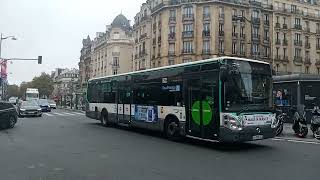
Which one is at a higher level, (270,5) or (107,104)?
(270,5)

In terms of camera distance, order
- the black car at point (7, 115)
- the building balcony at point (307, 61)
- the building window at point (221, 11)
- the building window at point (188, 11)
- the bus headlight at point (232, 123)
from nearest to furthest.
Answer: the bus headlight at point (232, 123) → the black car at point (7, 115) → the building window at point (221, 11) → the building window at point (188, 11) → the building balcony at point (307, 61)

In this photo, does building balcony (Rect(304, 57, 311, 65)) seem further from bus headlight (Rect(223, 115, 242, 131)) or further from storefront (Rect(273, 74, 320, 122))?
bus headlight (Rect(223, 115, 242, 131))

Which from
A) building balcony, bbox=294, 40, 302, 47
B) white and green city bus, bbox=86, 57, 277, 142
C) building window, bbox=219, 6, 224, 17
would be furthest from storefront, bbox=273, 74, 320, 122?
building balcony, bbox=294, 40, 302, 47

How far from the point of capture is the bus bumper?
45.5 feet

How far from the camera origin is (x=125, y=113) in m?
21.6

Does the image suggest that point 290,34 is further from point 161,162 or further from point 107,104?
point 161,162

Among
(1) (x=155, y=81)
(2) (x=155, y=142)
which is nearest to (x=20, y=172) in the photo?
(2) (x=155, y=142)

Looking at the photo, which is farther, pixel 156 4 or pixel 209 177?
pixel 156 4

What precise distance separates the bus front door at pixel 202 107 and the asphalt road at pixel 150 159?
60 centimetres

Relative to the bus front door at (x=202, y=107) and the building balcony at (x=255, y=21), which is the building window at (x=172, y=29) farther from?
the bus front door at (x=202, y=107)

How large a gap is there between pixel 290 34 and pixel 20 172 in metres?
80.5

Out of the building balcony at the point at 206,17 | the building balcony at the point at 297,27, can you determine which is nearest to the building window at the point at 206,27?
the building balcony at the point at 206,17

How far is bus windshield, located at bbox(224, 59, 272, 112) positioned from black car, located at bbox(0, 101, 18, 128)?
14059 millimetres

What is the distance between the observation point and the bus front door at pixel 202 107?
569 inches
